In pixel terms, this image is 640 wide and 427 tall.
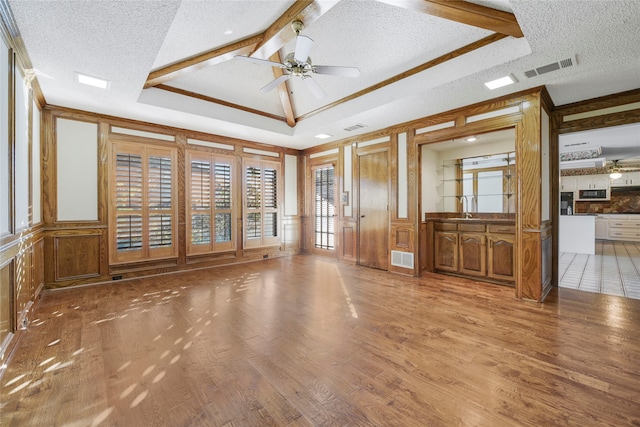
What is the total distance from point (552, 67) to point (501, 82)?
1.54 ft

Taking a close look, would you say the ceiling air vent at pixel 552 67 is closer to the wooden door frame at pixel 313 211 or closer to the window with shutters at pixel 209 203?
the wooden door frame at pixel 313 211

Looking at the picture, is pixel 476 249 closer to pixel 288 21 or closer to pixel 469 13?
pixel 469 13

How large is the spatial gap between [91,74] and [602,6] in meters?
4.71

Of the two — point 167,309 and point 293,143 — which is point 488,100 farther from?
point 167,309

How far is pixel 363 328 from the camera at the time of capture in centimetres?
277

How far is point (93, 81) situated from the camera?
3279 mm

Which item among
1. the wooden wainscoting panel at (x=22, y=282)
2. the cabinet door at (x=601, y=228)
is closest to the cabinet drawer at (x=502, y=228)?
the wooden wainscoting panel at (x=22, y=282)

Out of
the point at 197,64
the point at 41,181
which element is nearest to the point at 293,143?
the point at 197,64

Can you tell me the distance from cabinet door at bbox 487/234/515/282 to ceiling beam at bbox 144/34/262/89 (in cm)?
446

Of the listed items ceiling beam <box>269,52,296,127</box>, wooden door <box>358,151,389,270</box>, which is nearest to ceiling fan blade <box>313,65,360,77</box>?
ceiling beam <box>269,52,296,127</box>

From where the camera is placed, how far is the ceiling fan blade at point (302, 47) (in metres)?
2.69

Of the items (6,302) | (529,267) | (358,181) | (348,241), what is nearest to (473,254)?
(529,267)

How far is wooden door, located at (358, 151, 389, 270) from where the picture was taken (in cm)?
538

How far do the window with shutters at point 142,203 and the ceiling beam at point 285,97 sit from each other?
2.19 metres
